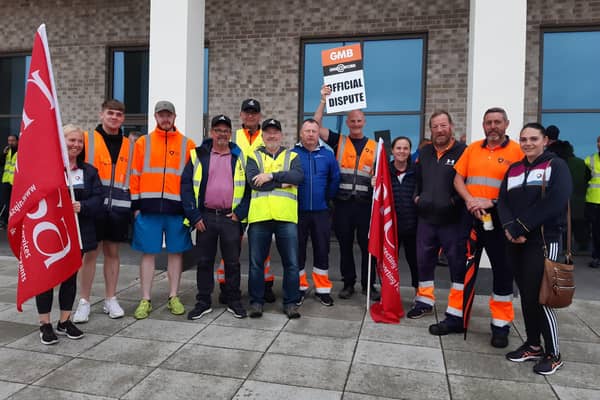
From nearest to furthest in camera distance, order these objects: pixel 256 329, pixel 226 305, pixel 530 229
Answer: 1. pixel 530 229
2. pixel 256 329
3. pixel 226 305

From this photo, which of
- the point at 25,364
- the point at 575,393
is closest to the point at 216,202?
the point at 25,364

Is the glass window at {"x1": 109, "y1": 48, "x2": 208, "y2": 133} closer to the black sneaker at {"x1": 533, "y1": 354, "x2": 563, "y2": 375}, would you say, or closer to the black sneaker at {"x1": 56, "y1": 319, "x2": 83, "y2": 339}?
the black sneaker at {"x1": 56, "y1": 319, "x2": 83, "y2": 339}

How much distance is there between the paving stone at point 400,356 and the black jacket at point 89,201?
249 centimetres

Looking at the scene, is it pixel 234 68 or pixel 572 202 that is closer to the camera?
pixel 572 202

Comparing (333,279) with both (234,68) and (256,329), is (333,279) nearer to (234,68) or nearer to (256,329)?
(256,329)

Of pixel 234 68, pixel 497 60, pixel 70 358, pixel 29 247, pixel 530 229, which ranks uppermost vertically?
pixel 234 68

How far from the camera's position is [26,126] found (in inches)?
141

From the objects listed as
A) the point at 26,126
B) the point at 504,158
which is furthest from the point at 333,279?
the point at 26,126

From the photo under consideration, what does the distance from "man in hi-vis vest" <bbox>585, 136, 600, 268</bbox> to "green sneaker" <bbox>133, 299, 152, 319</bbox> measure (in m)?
6.60

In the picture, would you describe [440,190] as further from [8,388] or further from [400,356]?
[8,388]

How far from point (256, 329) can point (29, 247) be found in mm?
1951

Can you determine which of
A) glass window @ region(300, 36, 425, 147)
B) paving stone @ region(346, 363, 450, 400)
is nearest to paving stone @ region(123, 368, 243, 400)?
paving stone @ region(346, 363, 450, 400)

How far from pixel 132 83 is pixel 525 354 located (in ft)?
28.7

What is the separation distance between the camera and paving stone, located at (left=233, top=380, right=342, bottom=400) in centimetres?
289
